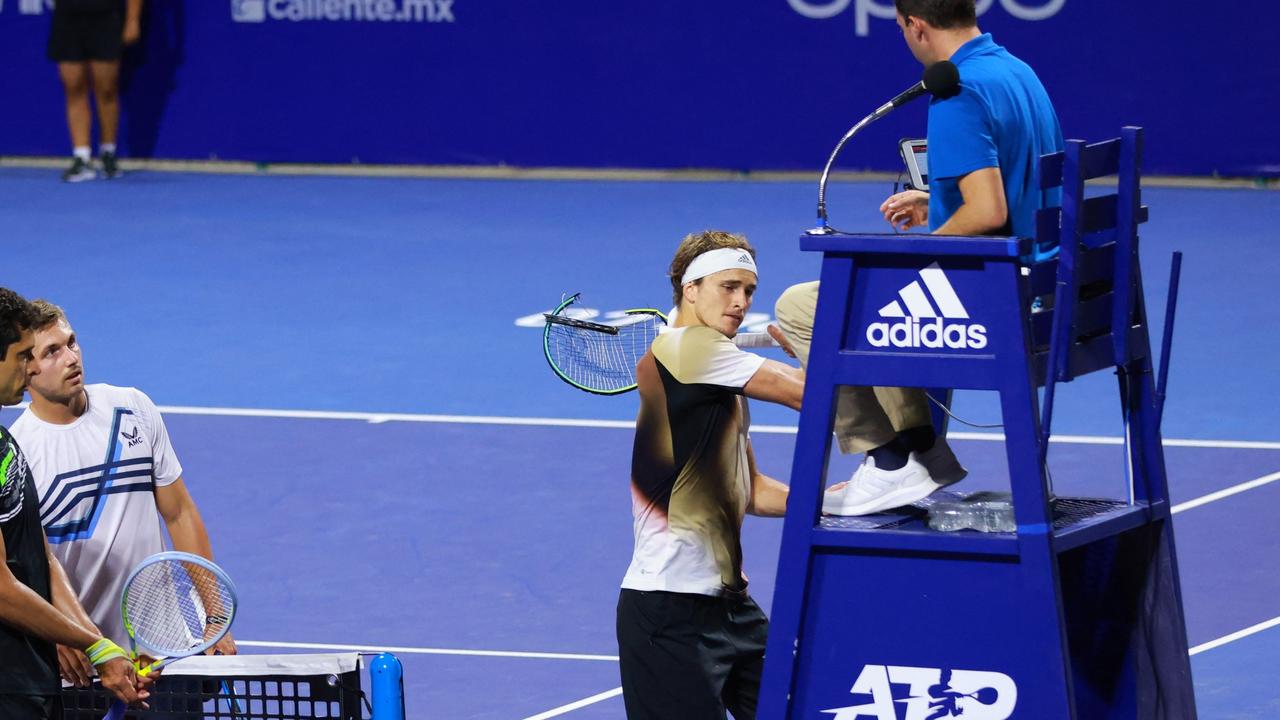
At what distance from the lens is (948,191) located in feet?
16.7

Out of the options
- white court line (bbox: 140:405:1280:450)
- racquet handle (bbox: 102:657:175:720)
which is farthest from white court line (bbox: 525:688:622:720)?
white court line (bbox: 140:405:1280:450)

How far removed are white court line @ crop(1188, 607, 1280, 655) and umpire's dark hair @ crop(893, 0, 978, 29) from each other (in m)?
3.55

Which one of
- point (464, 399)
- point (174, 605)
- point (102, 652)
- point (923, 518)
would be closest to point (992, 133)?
point (923, 518)

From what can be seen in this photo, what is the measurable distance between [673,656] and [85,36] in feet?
48.6

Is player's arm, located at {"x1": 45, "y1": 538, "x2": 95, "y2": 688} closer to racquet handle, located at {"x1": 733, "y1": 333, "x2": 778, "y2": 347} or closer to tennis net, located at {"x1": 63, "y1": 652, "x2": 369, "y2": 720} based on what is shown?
tennis net, located at {"x1": 63, "y1": 652, "x2": 369, "y2": 720}

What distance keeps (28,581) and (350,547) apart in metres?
3.95

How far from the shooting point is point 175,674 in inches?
199

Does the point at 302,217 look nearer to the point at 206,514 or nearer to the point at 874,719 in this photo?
the point at 206,514

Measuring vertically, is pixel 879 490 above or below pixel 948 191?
below

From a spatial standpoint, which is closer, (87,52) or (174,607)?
(174,607)

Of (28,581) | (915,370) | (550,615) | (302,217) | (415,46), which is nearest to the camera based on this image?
(915,370)

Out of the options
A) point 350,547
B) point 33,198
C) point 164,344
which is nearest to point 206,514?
point 350,547

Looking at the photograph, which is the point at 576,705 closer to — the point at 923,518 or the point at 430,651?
the point at 430,651

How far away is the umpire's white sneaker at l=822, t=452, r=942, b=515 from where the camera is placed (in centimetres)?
485
